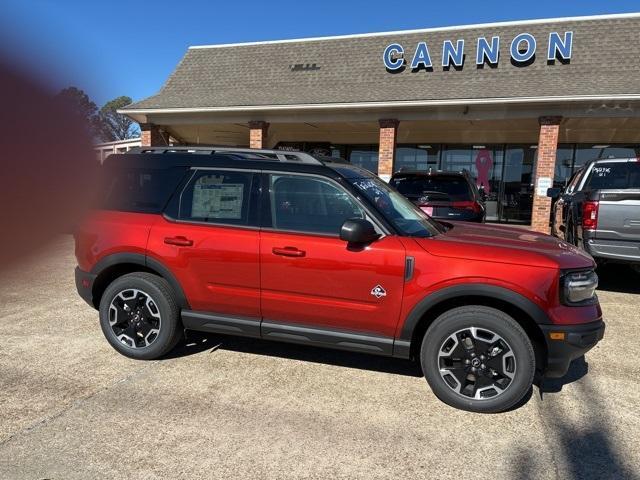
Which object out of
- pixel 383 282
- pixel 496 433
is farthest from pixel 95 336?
pixel 496 433

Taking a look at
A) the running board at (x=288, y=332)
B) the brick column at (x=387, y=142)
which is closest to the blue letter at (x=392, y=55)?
the brick column at (x=387, y=142)

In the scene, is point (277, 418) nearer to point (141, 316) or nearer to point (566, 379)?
point (141, 316)

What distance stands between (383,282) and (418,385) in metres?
0.94

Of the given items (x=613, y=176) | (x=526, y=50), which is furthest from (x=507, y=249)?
(x=526, y=50)

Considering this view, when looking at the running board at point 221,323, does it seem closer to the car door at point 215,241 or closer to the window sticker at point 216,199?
the car door at point 215,241

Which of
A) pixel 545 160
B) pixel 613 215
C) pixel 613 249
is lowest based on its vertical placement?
pixel 613 249

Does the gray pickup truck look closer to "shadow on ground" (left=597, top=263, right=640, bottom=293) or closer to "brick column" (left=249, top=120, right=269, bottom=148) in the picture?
"shadow on ground" (left=597, top=263, right=640, bottom=293)

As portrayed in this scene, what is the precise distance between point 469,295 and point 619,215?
3.90m

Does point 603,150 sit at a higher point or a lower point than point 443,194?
higher

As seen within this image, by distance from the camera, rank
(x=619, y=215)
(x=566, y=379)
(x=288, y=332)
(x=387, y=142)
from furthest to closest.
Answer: (x=387, y=142)
(x=619, y=215)
(x=566, y=379)
(x=288, y=332)

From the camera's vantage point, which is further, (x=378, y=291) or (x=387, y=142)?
(x=387, y=142)

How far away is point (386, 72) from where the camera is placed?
1420cm

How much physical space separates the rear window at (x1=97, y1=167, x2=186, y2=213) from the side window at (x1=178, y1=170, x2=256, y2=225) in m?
0.17

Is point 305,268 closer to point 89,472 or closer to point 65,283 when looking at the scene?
point 89,472
